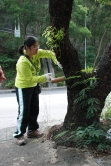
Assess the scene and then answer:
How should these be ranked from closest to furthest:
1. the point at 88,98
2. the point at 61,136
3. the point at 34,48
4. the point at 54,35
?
the point at 54,35 → the point at 88,98 → the point at 61,136 → the point at 34,48

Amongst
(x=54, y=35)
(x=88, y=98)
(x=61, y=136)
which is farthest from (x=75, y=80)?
(x=61, y=136)

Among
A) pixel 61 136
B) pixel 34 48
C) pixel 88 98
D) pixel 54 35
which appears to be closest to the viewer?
pixel 54 35

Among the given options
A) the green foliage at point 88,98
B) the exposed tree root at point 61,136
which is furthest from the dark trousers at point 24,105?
the green foliage at point 88,98

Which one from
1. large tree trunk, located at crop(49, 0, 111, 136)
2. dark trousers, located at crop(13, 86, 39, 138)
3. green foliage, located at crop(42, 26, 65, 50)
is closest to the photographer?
green foliage, located at crop(42, 26, 65, 50)

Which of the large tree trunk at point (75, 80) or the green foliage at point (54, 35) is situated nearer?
the green foliage at point (54, 35)

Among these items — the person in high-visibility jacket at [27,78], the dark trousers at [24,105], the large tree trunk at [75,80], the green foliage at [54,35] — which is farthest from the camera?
the dark trousers at [24,105]

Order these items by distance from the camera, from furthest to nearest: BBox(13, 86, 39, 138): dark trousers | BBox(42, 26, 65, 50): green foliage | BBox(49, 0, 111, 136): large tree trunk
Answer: BBox(13, 86, 39, 138): dark trousers, BBox(49, 0, 111, 136): large tree trunk, BBox(42, 26, 65, 50): green foliage

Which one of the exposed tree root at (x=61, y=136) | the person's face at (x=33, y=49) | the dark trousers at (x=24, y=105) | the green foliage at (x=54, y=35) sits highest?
the green foliage at (x=54, y=35)

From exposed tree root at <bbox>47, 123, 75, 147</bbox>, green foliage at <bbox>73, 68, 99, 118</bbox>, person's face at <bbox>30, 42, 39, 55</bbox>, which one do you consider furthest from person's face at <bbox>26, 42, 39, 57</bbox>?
exposed tree root at <bbox>47, 123, 75, 147</bbox>

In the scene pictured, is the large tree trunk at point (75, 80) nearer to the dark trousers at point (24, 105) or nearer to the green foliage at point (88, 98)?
the green foliage at point (88, 98)

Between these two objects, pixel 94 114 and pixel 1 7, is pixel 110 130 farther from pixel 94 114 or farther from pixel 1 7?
pixel 1 7

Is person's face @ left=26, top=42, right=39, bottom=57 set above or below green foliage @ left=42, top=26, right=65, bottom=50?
below

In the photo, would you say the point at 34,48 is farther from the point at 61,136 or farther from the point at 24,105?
the point at 61,136

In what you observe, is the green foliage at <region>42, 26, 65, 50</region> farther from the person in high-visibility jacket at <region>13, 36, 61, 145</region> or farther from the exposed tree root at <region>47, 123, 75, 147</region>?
the exposed tree root at <region>47, 123, 75, 147</region>
